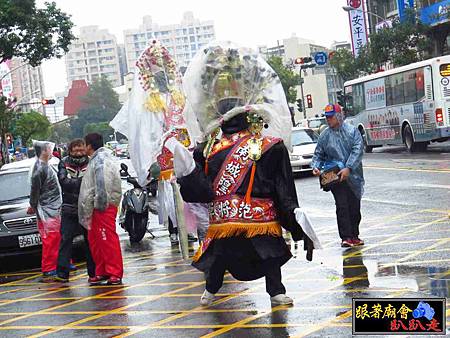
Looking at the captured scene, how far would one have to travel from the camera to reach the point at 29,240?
1116 centimetres

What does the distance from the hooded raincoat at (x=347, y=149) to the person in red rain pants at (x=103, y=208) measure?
246cm

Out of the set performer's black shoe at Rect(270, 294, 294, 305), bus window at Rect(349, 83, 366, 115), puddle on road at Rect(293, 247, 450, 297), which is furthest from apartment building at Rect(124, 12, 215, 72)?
performer's black shoe at Rect(270, 294, 294, 305)

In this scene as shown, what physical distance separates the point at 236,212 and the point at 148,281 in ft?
8.26

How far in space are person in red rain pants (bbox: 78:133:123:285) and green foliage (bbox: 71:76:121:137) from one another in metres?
112

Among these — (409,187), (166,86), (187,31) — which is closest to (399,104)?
(409,187)

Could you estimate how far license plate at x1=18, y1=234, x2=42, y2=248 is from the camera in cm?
1115

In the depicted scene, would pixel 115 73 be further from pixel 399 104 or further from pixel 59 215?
pixel 59 215

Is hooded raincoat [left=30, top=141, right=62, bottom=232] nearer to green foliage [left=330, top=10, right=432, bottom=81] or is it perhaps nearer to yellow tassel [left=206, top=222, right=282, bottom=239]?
yellow tassel [left=206, top=222, right=282, bottom=239]

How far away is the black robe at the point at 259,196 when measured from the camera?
268 inches

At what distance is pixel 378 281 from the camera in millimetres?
7367

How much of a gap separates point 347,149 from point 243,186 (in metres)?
3.26

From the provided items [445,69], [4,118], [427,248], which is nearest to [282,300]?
[427,248]

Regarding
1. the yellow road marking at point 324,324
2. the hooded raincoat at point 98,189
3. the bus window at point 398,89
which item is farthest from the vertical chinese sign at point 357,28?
the yellow road marking at point 324,324

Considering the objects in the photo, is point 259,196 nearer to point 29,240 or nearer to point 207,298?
point 207,298
